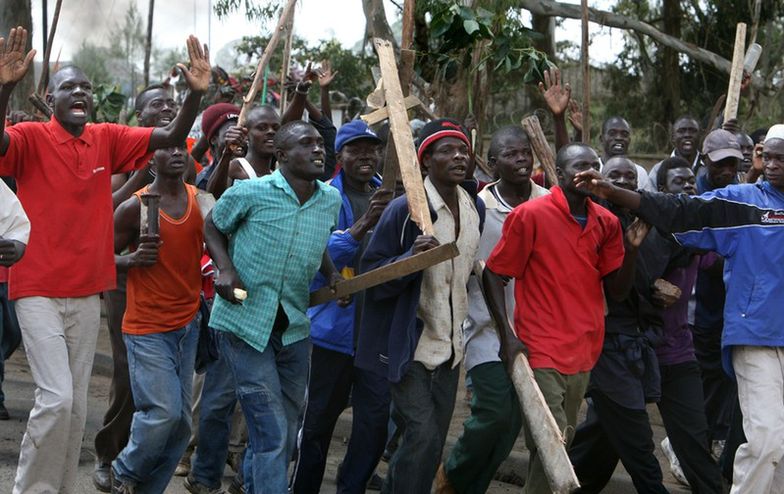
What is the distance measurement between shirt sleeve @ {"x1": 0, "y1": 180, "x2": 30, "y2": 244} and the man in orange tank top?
2.34ft

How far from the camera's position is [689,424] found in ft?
21.5

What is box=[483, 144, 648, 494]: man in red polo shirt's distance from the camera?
577cm

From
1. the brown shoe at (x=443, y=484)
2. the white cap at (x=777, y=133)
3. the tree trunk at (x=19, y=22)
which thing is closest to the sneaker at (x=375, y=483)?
the brown shoe at (x=443, y=484)

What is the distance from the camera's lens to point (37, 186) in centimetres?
584

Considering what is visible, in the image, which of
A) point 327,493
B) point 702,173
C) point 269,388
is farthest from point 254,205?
point 702,173

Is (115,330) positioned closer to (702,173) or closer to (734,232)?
(734,232)

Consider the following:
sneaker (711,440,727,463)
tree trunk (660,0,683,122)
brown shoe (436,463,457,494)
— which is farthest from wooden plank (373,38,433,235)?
tree trunk (660,0,683,122)

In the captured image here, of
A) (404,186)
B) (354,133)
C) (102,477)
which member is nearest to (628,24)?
(354,133)

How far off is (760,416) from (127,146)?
342cm

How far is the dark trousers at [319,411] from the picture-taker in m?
6.42

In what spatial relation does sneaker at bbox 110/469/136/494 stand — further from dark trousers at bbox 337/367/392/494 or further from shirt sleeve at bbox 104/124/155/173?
shirt sleeve at bbox 104/124/155/173

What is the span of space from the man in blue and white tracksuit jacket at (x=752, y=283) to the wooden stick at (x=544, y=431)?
3.09 feet

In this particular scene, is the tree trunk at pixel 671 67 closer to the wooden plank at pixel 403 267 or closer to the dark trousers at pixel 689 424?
the dark trousers at pixel 689 424

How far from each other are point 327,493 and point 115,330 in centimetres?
157
